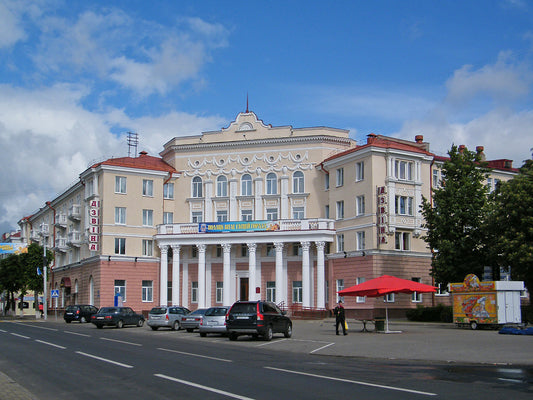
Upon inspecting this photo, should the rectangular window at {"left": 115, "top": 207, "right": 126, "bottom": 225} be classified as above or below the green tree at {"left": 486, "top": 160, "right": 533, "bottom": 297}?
above

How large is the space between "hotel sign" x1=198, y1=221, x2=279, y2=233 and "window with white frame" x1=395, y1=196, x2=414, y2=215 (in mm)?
10588

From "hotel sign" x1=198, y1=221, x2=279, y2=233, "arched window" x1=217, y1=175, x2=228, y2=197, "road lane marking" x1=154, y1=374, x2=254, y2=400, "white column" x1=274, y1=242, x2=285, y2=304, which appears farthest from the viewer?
"arched window" x1=217, y1=175, x2=228, y2=197

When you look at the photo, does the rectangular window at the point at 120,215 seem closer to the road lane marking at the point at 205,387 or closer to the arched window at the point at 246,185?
the arched window at the point at 246,185

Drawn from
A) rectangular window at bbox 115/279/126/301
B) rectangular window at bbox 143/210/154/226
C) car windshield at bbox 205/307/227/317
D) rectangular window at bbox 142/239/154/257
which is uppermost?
rectangular window at bbox 143/210/154/226

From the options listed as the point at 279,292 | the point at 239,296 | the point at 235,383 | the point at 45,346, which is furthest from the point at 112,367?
the point at 239,296

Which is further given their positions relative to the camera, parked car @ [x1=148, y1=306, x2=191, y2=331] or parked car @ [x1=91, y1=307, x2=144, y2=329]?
parked car @ [x1=91, y1=307, x2=144, y2=329]

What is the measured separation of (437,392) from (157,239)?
161 feet

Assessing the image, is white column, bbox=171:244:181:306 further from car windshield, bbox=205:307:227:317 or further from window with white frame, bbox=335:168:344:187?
car windshield, bbox=205:307:227:317

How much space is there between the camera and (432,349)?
2297cm

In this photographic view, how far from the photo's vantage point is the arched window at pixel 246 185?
61.1 metres

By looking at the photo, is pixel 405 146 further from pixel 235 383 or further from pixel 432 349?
pixel 235 383

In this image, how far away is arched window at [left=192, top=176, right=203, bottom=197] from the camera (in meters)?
62.7

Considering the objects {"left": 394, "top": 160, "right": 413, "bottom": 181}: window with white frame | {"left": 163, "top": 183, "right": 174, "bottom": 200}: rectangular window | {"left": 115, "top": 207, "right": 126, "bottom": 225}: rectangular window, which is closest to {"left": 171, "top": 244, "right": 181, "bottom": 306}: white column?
{"left": 115, "top": 207, "right": 126, "bottom": 225}: rectangular window

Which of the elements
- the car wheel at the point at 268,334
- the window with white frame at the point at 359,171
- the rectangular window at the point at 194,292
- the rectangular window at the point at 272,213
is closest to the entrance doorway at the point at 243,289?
the rectangular window at the point at 194,292
